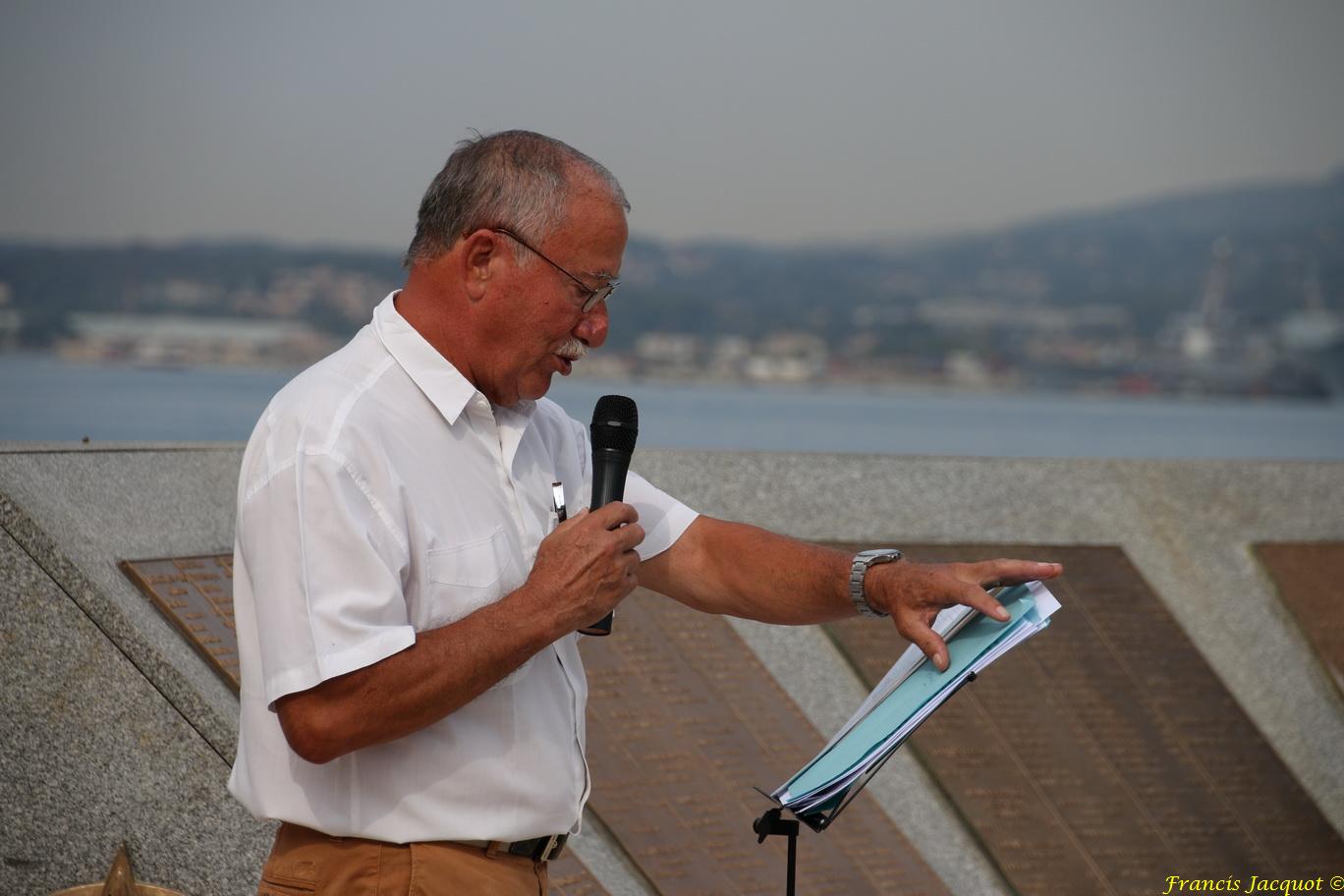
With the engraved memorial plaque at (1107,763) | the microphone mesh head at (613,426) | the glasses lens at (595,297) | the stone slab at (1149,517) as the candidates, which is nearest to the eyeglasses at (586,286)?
the glasses lens at (595,297)

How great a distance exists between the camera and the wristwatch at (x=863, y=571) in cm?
278

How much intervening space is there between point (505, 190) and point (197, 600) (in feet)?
6.72

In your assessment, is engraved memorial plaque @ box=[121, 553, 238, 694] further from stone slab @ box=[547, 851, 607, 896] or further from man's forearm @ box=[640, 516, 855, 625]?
man's forearm @ box=[640, 516, 855, 625]

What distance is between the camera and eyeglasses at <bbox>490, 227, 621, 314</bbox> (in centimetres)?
243

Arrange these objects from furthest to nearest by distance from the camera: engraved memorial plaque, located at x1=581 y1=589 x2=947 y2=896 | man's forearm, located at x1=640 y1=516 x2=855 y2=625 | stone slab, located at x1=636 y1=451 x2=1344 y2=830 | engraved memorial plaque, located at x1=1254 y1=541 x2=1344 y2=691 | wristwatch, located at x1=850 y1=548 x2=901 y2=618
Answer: engraved memorial plaque, located at x1=1254 y1=541 x2=1344 y2=691, stone slab, located at x1=636 y1=451 x2=1344 y2=830, engraved memorial plaque, located at x1=581 y1=589 x2=947 y2=896, man's forearm, located at x1=640 y1=516 x2=855 y2=625, wristwatch, located at x1=850 y1=548 x2=901 y2=618

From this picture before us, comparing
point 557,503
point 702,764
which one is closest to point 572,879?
point 702,764

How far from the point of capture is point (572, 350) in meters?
2.52

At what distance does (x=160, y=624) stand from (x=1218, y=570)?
13.9ft

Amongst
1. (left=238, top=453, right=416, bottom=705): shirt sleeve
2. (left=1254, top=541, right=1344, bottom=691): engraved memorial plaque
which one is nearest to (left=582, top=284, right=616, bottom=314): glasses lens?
(left=238, top=453, right=416, bottom=705): shirt sleeve

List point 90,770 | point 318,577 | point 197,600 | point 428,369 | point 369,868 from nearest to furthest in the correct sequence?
point 318,577, point 369,868, point 428,369, point 90,770, point 197,600

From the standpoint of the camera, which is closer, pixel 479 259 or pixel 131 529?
pixel 479 259

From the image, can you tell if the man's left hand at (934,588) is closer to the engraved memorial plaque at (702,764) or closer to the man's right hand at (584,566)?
the man's right hand at (584,566)

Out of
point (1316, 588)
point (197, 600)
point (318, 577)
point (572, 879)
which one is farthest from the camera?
point (1316, 588)

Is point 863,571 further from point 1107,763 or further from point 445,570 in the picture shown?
point 1107,763
